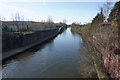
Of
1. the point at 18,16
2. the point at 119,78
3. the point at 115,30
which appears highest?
the point at 18,16

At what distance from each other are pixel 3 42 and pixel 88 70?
30.8 ft

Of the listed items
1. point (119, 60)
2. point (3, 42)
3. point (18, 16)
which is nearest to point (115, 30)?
point (119, 60)

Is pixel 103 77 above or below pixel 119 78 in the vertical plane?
below

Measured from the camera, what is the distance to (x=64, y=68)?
612 centimetres

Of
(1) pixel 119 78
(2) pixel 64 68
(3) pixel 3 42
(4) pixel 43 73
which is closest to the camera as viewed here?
(1) pixel 119 78

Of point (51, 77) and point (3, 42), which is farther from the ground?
point (3, 42)

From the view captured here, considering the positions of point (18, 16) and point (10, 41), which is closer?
point (10, 41)

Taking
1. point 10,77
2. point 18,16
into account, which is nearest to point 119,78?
point 10,77

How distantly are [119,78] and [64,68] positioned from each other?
3624mm

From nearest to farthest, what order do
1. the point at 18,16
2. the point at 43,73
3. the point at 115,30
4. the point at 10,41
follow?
the point at 115,30 < the point at 43,73 < the point at 10,41 < the point at 18,16

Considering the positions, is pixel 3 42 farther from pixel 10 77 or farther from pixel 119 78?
pixel 119 78

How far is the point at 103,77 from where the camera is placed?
3.69 meters

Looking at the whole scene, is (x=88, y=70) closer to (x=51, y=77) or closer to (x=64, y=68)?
(x=64, y=68)

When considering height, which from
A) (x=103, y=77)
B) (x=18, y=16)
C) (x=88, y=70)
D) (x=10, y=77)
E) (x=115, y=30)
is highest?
(x=18, y=16)
